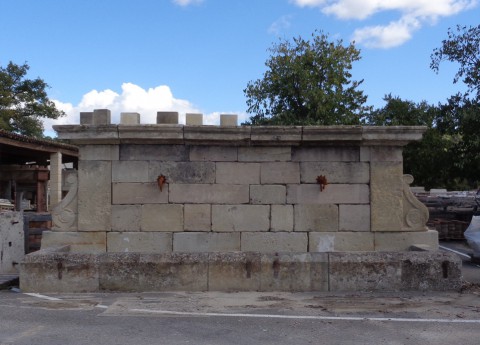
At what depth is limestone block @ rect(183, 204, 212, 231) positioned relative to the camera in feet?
29.1

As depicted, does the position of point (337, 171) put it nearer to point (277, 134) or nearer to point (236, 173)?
point (277, 134)

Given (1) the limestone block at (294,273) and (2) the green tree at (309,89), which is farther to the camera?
(2) the green tree at (309,89)

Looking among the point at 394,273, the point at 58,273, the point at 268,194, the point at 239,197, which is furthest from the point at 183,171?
the point at 394,273

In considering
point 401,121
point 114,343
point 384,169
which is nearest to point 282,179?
point 384,169

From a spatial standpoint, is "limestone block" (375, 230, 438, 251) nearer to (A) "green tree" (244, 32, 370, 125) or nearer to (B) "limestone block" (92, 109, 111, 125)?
(B) "limestone block" (92, 109, 111, 125)

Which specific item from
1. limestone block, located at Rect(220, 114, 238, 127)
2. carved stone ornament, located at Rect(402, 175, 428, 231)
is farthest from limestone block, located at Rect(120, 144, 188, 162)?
carved stone ornament, located at Rect(402, 175, 428, 231)

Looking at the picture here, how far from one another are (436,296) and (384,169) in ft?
7.82

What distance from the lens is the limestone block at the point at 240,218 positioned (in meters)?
8.90

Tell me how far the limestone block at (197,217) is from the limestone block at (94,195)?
1.32 metres

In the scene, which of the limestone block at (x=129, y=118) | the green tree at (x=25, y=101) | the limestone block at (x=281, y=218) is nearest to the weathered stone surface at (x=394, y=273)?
the limestone block at (x=281, y=218)

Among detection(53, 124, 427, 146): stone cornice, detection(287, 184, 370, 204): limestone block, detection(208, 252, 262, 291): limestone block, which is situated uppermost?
detection(53, 124, 427, 146): stone cornice

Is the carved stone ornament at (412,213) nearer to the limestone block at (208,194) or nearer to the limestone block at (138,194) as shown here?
the limestone block at (208,194)

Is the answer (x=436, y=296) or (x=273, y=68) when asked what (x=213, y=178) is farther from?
(x=273, y=68)

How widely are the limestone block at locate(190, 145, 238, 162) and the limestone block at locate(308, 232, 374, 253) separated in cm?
194
